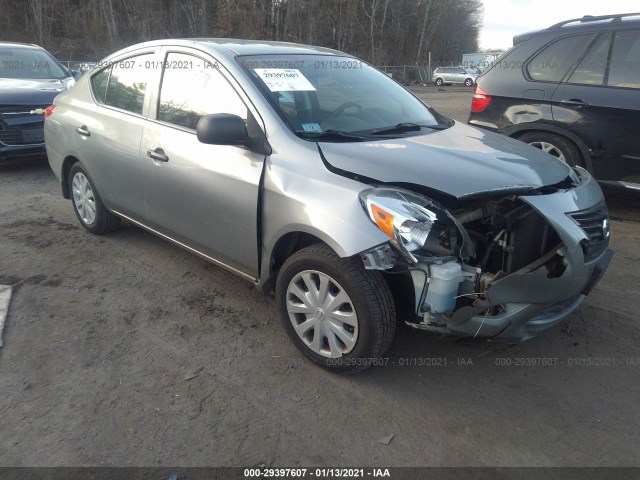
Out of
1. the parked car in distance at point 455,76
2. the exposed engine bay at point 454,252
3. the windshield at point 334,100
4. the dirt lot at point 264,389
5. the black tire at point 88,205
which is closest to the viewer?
the dirt lot at point 264,389

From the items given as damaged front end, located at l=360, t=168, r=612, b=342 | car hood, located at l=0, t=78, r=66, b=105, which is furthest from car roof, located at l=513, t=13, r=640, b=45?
car hood, located at l=0, t=78, r=66, b=105

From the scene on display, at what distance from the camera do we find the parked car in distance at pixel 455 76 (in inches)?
1652

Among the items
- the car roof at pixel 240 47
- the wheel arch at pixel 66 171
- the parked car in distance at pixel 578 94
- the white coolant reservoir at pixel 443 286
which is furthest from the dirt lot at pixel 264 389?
the car roof at pixel 240 47

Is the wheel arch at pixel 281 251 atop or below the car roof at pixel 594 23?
below

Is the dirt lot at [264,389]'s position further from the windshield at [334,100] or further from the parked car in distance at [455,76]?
the parked car in distance at [455,76]

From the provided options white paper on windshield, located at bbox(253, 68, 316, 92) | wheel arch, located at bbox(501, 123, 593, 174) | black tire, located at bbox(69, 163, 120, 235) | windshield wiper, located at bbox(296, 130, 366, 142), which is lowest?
black tire, located at bbox(69, 163, 120, 235)

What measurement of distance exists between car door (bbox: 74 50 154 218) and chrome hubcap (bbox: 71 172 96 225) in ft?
0.92

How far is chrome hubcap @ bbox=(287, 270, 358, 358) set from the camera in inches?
104

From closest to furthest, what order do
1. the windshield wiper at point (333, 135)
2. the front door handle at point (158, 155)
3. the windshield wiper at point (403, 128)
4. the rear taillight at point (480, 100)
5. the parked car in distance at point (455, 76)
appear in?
1. the windshield wiper at point (333, 135)
2. the windshield wiper at point (403, 128)
3. the front door handle at point (158, 155)
4. the rear taillight at point (480, 100)
5. the parked car in distance at point (455, 76)

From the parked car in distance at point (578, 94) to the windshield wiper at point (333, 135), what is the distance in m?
3.02

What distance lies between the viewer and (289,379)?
2799 millimetres

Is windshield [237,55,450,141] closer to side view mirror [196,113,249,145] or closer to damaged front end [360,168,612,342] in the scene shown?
side view mirror [196,113,249,145]

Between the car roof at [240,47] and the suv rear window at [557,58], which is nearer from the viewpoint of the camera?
the car roof at [240,47]

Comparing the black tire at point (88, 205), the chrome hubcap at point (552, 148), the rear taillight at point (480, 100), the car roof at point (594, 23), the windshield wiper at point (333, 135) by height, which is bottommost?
the black tire at point (88, 205)
